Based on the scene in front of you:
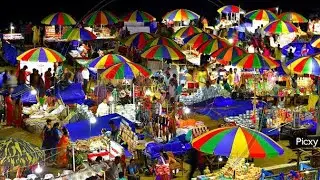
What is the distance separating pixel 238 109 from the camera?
52.9 feet

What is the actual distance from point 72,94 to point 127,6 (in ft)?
125

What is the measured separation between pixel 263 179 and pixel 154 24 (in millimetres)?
18716

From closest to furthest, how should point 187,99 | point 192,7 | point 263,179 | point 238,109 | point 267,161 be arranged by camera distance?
point 263,179 → point 267,161 → point 238,109 → point 187,99 → point 192,7

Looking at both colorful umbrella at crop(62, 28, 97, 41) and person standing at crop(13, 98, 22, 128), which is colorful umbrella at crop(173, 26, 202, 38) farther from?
person standing at crop(13, 98, 22, 128)

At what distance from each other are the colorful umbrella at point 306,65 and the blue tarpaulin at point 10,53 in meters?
10.3

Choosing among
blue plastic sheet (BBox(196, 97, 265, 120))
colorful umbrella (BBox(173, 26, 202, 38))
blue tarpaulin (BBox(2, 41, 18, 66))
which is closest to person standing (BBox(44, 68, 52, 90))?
blue tarpaulin (BBox(2, 41, 18, 66))

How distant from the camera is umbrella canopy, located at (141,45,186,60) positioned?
1781 cm

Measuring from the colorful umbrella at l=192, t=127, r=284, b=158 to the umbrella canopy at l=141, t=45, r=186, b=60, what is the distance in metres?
8.22

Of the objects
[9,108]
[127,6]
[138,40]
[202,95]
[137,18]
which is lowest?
[9,108]

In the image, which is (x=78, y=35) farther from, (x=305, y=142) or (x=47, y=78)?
(x=305, y=142)

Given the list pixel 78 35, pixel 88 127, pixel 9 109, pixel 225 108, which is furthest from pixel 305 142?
pixel 78 35

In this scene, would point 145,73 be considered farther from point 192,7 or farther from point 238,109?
point 192,7

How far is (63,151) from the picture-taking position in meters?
12.5

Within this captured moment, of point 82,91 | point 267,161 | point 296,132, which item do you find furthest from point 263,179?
point 82,91
